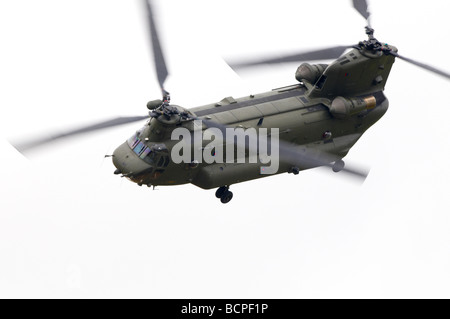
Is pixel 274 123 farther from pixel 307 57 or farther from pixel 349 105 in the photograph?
pixel 349 105

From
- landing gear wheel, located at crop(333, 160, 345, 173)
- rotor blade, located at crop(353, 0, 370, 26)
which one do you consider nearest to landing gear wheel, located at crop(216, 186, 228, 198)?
landing gear wheel, located at crop(333, 160, 345, 173)

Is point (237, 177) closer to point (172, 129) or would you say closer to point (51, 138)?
point (172, 129)

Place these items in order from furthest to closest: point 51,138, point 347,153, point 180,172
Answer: point 347,153, point 180,172, point 51,138

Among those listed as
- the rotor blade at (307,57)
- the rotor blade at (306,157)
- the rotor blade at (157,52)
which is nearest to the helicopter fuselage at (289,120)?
the rotor blade at (306,157)

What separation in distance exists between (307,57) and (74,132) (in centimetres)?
931

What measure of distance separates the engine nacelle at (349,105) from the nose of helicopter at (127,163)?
307 inches

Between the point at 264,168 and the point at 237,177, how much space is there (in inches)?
47.3

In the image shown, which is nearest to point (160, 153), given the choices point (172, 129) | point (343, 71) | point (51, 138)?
point (172, 129)

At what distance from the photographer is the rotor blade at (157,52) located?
135ft

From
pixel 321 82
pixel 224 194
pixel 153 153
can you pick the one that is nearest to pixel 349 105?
pixel 321 82

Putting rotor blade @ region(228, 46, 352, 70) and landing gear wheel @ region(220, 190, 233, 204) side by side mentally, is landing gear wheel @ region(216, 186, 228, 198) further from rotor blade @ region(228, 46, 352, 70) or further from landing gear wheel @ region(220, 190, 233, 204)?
rotor blade @ region(228, 46, 352, 70)

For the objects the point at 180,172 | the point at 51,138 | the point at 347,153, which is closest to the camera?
the point at 51,138

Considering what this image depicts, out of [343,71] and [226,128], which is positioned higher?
[343,71]

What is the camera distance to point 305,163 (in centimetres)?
4566
